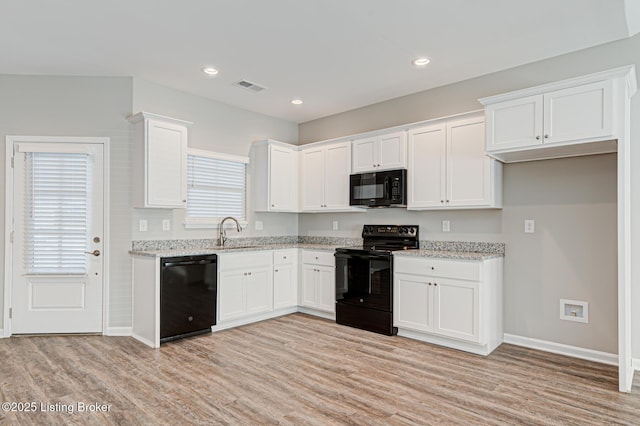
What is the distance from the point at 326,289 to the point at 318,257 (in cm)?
41

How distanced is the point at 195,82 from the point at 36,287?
276cm

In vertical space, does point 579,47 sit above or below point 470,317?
above

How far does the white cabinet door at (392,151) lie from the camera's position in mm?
4402

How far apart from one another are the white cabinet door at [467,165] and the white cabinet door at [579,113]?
0.66 meters

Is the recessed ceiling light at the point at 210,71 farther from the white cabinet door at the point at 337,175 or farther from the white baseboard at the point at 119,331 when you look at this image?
the white baseboard at the point at 119,331

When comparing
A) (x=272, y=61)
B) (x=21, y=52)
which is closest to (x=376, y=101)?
(x=272, y=61)

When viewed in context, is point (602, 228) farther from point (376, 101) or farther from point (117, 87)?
point (117, 87)

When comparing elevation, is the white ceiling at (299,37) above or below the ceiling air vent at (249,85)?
→ above

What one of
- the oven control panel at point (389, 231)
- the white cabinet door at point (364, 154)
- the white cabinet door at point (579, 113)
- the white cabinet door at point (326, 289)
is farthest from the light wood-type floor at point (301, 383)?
the white cabinet door at point (364, 154)

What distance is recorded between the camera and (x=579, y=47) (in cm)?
343

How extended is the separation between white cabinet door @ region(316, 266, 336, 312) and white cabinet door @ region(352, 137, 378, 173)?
1.31 metres

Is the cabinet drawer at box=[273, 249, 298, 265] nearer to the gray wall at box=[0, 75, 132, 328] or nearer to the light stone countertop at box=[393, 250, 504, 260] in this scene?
the light stone countertop at box=[393, 250, 504, 260]

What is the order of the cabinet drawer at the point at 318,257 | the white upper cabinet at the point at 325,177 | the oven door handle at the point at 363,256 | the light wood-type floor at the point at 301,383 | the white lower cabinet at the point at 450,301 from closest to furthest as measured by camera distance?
1. the light wood-type floor at the point at 301,383
2. the white lower cabinet at the point at 450,301
3. the oven door handle at the point at 363,256
4. the cabinet drawer at the point at 318,257
5. the white upper cabinet at the point at 325,177

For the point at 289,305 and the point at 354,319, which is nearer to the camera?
the point at 354,319
